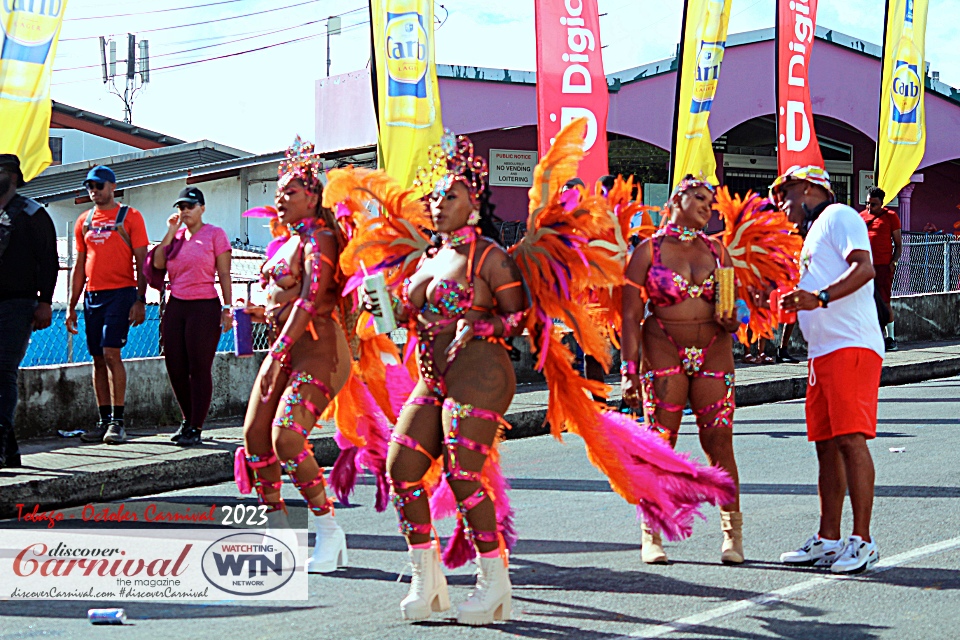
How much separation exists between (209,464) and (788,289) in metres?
4.41

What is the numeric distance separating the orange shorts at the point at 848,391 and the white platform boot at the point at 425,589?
2.05 meters

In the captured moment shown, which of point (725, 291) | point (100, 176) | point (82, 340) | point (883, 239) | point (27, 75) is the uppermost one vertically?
point (27, 75)

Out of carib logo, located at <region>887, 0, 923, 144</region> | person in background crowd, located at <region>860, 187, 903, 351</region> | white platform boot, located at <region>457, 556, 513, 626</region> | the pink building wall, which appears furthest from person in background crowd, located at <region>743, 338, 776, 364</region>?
white platform boot, located at <region>457, 556, 513, 626</region>

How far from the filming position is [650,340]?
6.09 metres

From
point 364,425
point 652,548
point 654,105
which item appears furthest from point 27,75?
point 654,105

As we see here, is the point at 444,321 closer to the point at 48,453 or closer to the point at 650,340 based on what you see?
the point at 650,340

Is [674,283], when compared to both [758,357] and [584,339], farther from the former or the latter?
[758,357]

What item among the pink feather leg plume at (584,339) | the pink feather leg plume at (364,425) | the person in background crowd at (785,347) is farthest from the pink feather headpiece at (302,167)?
the person in background crowd at (785,347)

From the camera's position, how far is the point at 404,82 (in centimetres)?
1409

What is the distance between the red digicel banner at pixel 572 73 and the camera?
14.0 m

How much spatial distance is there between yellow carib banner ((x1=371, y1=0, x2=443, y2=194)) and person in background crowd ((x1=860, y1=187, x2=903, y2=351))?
17.8ft

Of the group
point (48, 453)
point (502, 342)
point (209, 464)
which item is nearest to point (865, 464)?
point (502, 342)

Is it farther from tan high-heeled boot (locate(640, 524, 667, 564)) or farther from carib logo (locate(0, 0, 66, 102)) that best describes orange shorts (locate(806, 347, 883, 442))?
carib logo (locate(0, 0, 66, 102))

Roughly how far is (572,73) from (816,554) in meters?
9.32
